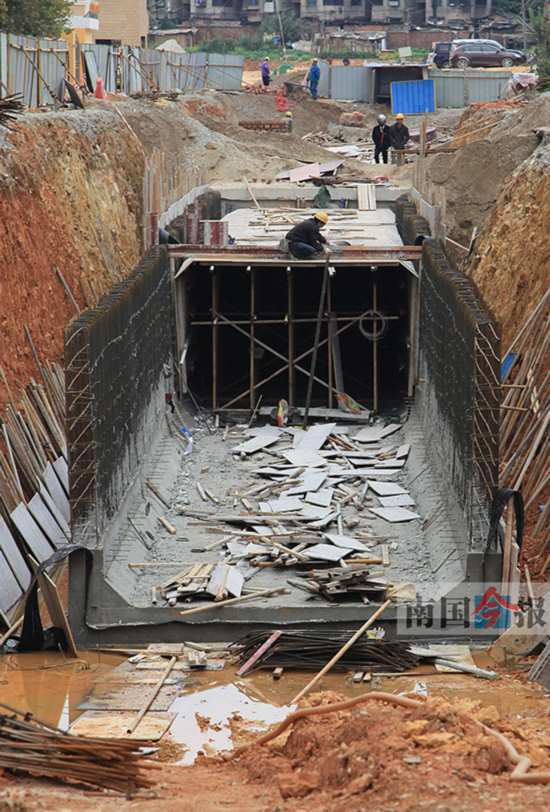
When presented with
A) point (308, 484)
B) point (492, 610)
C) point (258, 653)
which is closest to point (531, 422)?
point (492, 610)

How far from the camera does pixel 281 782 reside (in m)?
8.75

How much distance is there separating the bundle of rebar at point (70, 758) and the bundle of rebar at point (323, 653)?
377cm

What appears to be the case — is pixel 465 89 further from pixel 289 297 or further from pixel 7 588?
pixel 7 588

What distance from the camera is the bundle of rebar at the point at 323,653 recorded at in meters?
12.6

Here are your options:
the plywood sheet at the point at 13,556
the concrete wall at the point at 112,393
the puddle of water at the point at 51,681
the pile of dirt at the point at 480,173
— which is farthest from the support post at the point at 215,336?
the puddle of water at the point at 51,681

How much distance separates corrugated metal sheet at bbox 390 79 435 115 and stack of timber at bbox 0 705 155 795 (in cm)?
4600

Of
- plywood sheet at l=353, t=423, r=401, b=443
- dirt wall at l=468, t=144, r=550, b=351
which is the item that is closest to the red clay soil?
dirt wall at l=468, t=144, r=550, b=351

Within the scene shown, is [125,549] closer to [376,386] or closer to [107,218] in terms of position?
[376,386]

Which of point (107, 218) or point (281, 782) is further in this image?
point (107, 218)

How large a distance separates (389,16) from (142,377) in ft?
250

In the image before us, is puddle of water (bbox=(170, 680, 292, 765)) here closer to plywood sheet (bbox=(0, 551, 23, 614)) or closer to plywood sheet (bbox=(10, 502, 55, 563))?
plywood sheet (bbox=(0, 551, 23, 614))

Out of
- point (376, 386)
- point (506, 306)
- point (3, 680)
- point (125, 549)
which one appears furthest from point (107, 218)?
point (3, 680)

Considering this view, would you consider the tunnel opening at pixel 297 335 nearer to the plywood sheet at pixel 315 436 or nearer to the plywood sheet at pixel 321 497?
the plywood sheet at pixel 315 436

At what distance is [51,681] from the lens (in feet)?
41.0
